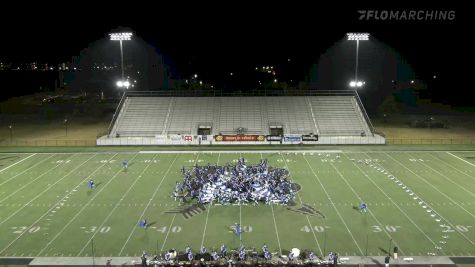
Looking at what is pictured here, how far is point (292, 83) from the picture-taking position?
8962 centimetres

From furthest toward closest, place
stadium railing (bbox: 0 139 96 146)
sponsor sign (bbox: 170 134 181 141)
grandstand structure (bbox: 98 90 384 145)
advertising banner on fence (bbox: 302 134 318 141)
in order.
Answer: grandstand structure (bbox: 98 90 384 145), stadium railing (bbox: 0 139 96 146), sponsor sign (bbox: 170 134 181 141), advertising banner on fence (bbox: 302 134 318 141)

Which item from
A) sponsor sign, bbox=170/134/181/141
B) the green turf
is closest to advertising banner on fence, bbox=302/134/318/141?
the green turf

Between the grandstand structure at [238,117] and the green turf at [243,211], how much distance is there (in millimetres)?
9654

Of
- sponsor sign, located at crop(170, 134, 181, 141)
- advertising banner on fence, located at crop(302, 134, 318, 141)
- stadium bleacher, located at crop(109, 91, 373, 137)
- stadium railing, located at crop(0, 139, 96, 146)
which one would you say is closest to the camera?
advertising banner on fence, located at crop(302, 134, 318, 141)

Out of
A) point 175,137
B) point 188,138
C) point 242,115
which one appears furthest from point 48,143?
point 242,115

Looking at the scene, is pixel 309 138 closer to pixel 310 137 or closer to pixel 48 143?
pixel 310 137

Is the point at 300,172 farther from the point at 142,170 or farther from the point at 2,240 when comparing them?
the point at 2,240

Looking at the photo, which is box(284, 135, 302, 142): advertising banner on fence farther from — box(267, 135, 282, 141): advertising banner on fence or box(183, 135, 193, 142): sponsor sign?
box(183, 135, 193, 142): sponsor sign

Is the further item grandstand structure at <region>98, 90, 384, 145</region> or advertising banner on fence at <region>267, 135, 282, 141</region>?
grandstand structure at <region>98, 90, 384, 145</region>

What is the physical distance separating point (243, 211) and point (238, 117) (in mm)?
24000

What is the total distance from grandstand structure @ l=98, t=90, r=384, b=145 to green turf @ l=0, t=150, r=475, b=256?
965cm

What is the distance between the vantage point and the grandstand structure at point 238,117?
139ft

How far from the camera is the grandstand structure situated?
42.5m

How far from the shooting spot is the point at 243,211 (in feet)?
73.0
